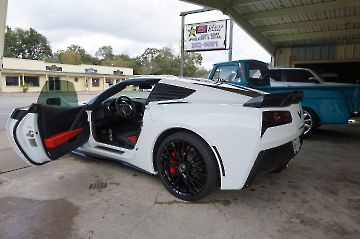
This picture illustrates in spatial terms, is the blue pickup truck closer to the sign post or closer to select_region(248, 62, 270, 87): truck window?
select_region(248, 62, 270, 87): truck window

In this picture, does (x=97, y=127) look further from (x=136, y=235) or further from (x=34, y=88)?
(x=34, y=88)

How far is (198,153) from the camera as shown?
2885 millimetres

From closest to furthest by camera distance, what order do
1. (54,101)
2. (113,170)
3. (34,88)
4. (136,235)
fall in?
(136,235)
(54,101)
(113,170)
(34,88)

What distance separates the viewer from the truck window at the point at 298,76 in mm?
7395

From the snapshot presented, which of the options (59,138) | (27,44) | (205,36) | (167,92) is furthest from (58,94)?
(27,44)

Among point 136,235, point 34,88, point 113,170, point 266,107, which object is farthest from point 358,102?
point 34,88

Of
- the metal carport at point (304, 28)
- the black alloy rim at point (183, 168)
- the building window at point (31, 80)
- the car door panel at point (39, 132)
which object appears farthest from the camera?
the building window at point (31, 80)

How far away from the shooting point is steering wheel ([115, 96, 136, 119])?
4.14 metres

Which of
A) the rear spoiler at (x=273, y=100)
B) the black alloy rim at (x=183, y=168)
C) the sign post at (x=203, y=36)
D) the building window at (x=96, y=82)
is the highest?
the sign post at (x=203, y=36)

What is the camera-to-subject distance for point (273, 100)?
2734 millimetres

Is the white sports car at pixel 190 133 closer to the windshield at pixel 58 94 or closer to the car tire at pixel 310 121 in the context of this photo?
the windshield at pixel 58 94

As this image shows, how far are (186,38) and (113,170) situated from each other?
32.0 feet

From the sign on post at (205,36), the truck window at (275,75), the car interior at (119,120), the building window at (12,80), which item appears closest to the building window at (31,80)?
the building window at (12,80)

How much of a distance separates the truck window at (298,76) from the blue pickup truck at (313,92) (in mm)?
482
